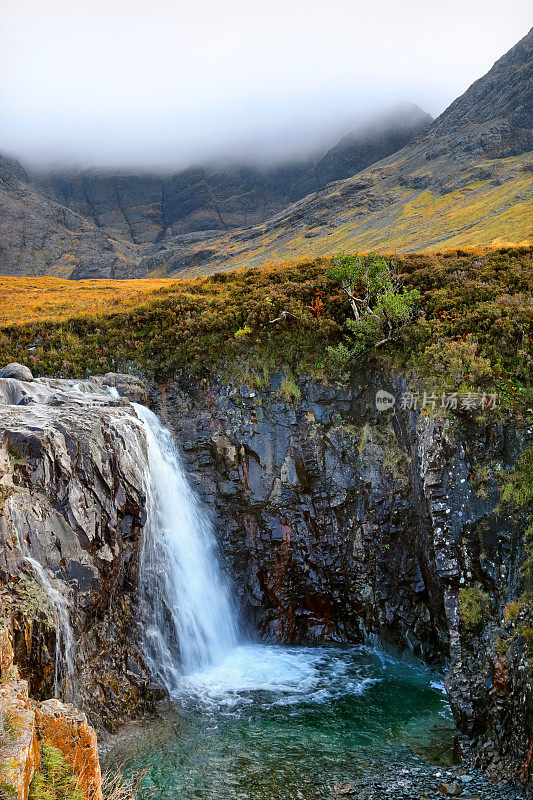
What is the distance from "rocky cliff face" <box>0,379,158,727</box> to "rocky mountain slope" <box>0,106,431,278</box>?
13483 cm

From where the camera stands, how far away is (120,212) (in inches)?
7554

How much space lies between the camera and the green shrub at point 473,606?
595 inches

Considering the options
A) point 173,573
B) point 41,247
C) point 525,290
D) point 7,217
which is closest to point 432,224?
point 525,290

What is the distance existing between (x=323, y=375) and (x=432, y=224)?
249ft

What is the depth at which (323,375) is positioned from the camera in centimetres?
2319

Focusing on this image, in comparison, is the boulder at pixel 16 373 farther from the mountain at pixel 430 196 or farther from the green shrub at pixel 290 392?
the mountain at pixel 430 196

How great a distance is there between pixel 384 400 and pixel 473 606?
30.4ft

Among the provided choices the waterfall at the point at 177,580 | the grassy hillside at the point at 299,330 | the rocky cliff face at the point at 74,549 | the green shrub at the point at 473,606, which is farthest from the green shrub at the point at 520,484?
the waterfall at the point at 177,580

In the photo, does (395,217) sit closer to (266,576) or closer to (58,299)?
(58,299)

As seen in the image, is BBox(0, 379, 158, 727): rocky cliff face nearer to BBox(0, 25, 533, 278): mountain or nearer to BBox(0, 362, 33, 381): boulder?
BBox(0, 362, 33, 381): boulder

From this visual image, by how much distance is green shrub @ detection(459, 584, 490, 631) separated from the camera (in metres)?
15.1

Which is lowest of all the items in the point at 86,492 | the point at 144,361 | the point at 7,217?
the point at 86,492

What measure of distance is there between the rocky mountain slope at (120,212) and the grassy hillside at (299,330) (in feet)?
Result: 398

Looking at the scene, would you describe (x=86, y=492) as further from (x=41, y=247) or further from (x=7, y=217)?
(x=7, y=217)
